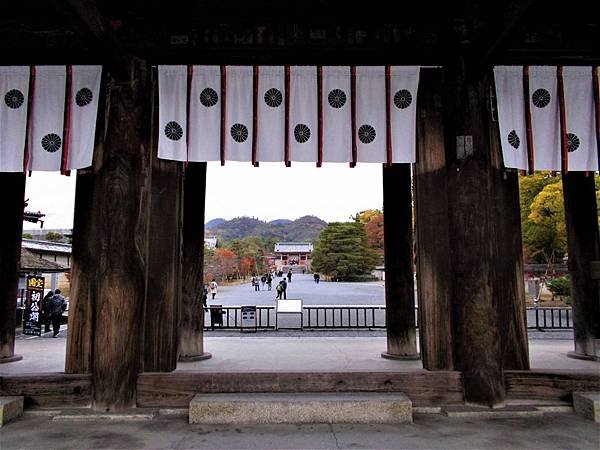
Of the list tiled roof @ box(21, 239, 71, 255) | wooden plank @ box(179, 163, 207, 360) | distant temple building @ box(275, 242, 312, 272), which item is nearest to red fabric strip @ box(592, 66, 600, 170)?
wooden plank @ box(179, 163, 207, 360)

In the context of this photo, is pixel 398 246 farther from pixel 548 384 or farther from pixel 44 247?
pixel 44 247

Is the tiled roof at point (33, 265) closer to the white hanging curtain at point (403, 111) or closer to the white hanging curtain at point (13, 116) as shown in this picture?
the white hanging curtain at point (13, 116)

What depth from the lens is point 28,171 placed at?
5.35 metres

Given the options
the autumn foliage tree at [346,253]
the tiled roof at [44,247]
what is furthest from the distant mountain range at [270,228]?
the tiled roof at [44,247]

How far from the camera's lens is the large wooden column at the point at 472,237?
5.05 m

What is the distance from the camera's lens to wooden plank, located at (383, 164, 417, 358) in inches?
316

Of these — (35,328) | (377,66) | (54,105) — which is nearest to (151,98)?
(54,105)

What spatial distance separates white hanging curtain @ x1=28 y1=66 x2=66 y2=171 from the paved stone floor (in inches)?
124

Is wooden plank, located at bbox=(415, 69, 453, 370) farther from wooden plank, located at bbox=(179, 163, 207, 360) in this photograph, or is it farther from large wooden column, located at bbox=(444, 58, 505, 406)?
wooden plank, located at bbox=(179, 163, 207, 360)

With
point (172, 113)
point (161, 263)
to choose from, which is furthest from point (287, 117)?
point (161, 263)

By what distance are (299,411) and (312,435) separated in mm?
448

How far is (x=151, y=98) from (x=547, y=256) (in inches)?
1062

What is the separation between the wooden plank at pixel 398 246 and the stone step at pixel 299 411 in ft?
10.5

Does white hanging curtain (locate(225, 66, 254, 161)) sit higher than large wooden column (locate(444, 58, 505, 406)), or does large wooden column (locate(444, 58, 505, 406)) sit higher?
white hanging curtain (locate(225, 66, 254, 161))
